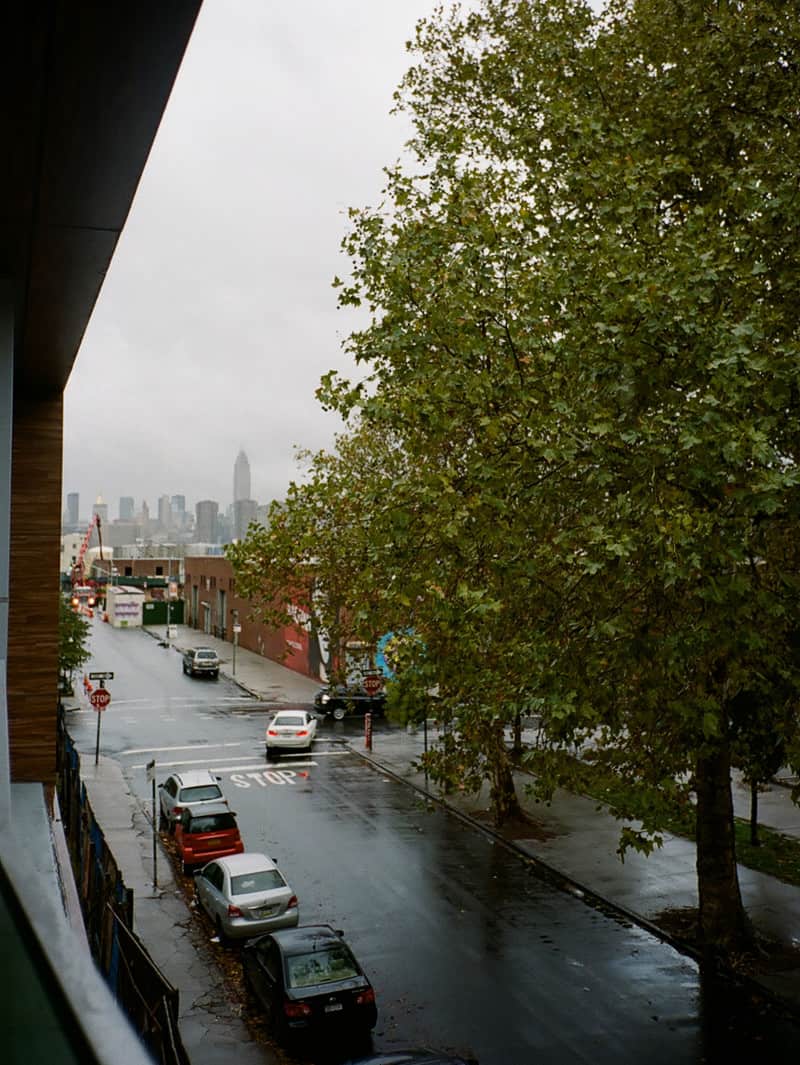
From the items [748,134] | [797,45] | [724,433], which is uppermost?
[797,45]

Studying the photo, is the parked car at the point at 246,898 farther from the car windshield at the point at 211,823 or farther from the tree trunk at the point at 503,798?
the tree trunk at the point at 503,798

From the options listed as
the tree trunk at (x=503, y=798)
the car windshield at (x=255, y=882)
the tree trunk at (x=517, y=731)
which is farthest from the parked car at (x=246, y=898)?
the tree trunk at (x=503, y=798)

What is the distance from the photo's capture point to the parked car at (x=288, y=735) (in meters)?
29.1

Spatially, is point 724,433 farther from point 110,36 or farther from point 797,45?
point 110,36

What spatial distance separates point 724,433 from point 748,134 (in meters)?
4.97

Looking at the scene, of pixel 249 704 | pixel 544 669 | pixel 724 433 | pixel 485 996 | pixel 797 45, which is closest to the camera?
pixel 724 433

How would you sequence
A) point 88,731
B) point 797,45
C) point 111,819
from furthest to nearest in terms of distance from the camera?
point 88,731, point 111,819, point 797,45

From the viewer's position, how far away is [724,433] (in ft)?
28.5

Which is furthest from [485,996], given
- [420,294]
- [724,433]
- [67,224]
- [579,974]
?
[67,224]

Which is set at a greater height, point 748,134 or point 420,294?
point 748,134

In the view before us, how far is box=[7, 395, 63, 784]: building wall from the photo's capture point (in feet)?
37.4

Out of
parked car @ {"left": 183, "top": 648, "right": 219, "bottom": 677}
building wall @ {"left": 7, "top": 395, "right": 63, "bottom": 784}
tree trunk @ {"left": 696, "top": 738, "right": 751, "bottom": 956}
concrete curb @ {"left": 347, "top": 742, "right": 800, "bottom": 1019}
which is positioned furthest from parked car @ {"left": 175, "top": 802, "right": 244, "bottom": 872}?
parked car @ {"left": 183, "top": 648, "right": 219, "bottom": 677}

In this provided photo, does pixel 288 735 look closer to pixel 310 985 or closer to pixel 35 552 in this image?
pixel 310 985

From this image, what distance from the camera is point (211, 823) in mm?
18562
